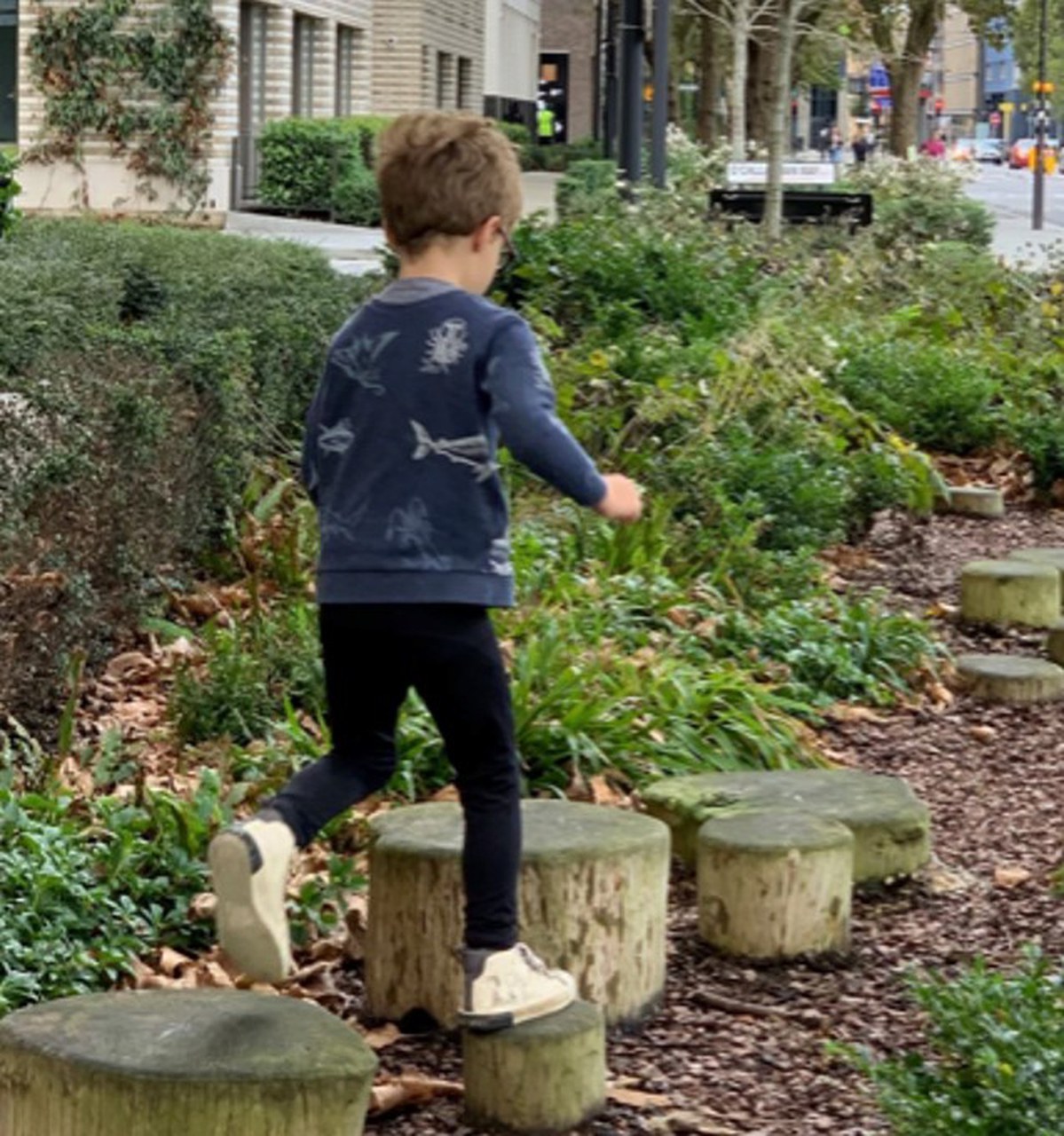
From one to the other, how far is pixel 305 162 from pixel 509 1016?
32986mm

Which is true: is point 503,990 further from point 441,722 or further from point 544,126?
point 544,126

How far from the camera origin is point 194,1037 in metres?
3.91

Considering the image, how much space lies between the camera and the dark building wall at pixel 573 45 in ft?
315

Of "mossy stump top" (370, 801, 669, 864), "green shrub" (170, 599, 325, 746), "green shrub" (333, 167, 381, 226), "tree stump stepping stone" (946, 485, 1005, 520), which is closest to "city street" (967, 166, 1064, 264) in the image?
"tree stump stepping stone" (946, 485, 1005, 520)

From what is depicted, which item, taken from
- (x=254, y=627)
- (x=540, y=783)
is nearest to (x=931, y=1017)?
(x=540, y=783)

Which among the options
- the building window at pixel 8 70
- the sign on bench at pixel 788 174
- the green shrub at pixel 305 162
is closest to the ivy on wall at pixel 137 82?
the building window at pixel 8 70

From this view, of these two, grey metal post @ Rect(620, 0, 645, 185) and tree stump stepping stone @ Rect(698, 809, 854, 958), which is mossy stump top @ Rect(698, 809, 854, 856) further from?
grey metal post @ Rect(620, 0, 645, 185)

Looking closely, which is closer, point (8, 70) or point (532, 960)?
point (532, 960)

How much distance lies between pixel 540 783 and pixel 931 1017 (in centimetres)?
247

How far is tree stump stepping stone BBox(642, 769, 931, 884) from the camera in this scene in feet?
19.5

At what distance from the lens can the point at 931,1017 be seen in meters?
4.08

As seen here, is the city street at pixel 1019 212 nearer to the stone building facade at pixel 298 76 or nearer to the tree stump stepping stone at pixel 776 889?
the stone building facade at pixel 298 76

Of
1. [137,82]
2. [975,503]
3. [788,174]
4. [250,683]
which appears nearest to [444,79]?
[137,82]

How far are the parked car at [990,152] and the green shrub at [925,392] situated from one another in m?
127
